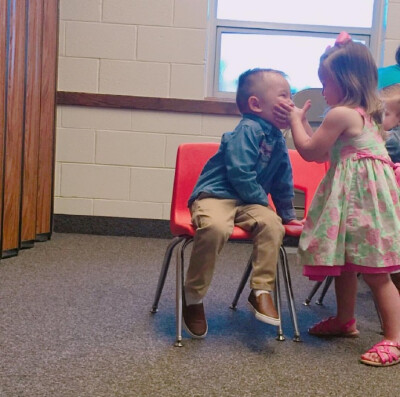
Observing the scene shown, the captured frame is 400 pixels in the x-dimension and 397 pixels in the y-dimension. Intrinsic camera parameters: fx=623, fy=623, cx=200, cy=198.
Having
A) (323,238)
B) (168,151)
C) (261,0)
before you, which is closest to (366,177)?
(323,238)

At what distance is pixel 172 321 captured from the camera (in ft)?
6.57

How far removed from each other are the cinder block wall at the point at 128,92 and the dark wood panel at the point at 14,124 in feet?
2.11

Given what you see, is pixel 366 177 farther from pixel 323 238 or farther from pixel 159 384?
pixel 159 384

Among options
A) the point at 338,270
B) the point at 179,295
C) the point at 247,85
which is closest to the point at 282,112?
the point at 247,85

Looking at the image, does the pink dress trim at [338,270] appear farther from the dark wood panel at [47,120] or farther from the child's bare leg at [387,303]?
the dark wood panel at [47,120]

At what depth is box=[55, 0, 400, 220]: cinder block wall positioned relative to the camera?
3672 mm

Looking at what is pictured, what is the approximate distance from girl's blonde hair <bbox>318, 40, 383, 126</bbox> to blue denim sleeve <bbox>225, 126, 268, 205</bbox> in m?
0.29

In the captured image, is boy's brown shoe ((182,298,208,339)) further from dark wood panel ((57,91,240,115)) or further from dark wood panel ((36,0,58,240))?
dark wood panel ((57,91,240,115))

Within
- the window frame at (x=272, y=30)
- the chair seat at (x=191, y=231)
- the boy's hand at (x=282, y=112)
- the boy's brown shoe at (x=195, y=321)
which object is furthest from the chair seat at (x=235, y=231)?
the window frame at (x=272, y=30)

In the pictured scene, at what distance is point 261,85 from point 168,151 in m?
1.87

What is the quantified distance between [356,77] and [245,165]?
404mm

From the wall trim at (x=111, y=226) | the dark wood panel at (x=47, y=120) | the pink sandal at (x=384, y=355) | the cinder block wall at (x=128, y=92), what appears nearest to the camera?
the pink sandal at (x=384, y=355)

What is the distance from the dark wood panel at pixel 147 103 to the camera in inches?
145

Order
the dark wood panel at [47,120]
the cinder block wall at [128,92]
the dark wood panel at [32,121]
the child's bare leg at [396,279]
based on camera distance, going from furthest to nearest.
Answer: the cinder block wall at [128,92], the dark wood panel at [47,120], the dark wood panel at [32,121], the child's bare leg at [396,279]
